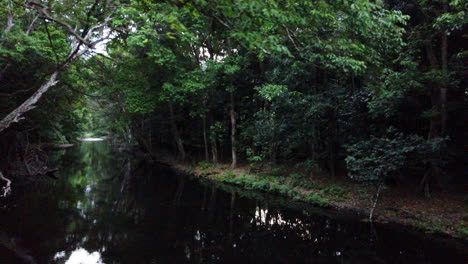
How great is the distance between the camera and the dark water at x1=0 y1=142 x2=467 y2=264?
7703 mm

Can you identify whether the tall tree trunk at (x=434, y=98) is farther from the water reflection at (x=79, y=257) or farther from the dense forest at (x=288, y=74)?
the water reflection at (x=79, y=257)

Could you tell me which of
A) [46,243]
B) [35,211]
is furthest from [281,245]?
[35,211]

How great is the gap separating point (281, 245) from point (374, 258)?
2563 mm

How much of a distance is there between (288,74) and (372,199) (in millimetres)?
7507

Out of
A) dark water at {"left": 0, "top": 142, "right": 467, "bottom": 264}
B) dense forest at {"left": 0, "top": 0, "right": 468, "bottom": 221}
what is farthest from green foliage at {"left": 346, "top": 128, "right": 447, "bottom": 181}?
dark water at {"left": 0, "top": 142, "right": 467, "bottom": 264}

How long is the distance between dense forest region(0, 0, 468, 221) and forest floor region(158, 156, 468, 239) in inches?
27.0

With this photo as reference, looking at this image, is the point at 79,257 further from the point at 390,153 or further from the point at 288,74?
the point at 288,74

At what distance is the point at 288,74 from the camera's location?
15727 millimetres

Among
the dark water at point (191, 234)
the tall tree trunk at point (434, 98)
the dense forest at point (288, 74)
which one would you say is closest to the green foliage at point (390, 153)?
the dense forest at point (288, 74)

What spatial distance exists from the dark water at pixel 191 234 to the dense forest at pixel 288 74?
2.75m

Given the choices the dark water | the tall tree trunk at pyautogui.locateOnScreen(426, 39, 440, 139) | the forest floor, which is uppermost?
the tall tree trunk at pyautogui.locateOnScreen(426, 39, 440, 139)

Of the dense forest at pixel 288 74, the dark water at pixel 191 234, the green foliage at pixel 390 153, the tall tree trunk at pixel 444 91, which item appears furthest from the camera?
the tall tree trunk at pixel 444 91

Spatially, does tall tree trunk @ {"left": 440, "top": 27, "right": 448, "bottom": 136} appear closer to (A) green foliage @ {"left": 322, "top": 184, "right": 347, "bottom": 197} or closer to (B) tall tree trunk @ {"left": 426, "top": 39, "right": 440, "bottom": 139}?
(B) tall tree trunk @ {"left": 426, "top": 39, "right": 440, "bottom": 139}

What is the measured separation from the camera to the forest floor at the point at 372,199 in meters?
9.96
